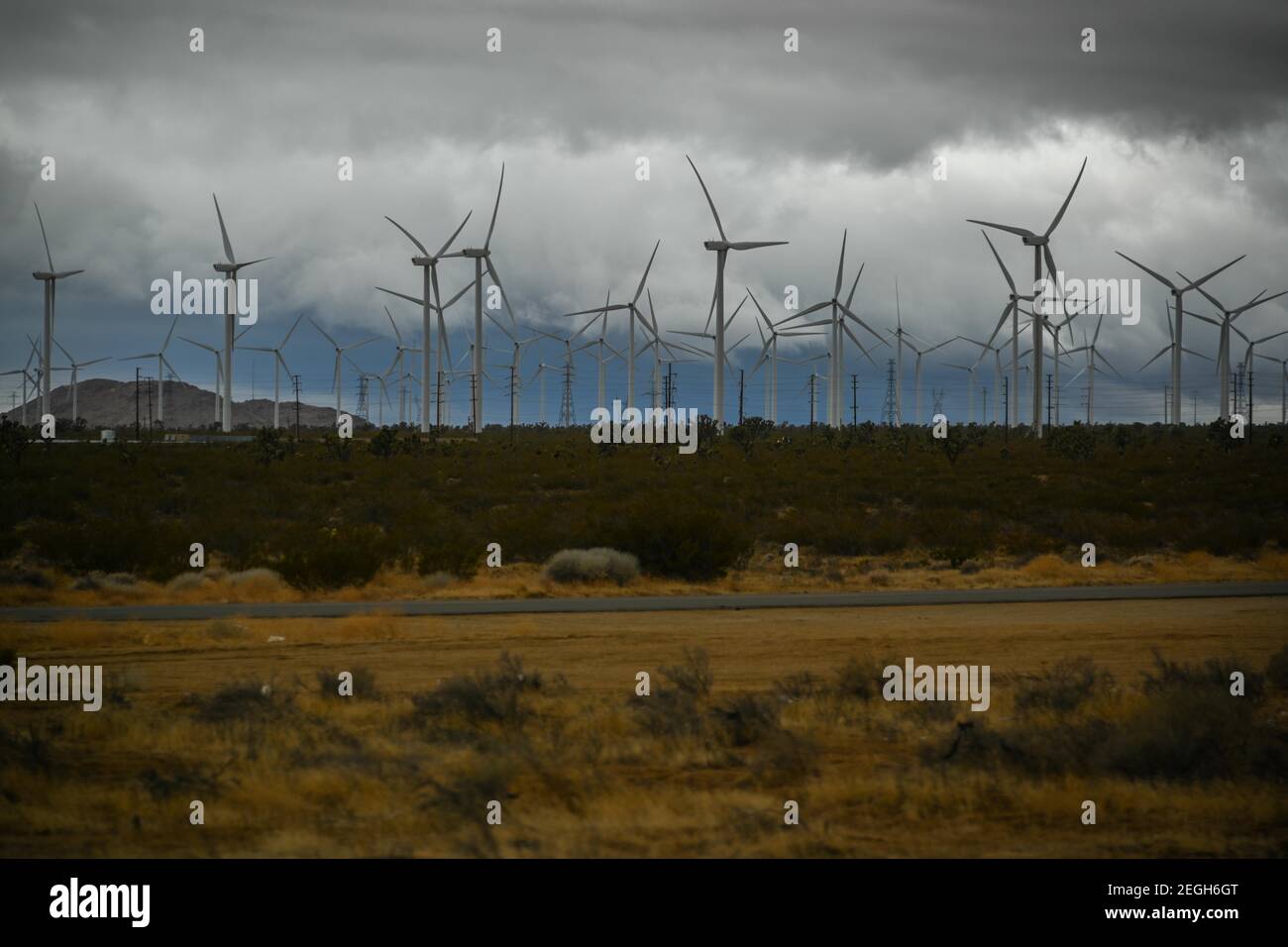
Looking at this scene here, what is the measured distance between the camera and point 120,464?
2899 inches

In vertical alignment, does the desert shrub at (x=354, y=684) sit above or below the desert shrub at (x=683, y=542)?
below

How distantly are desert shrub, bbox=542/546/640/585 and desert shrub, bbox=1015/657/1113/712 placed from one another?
1905 centimetres

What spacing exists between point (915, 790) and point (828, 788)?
1023mm

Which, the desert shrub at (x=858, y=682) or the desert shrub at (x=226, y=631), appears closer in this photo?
the desert shrub at (x=858, y=682)

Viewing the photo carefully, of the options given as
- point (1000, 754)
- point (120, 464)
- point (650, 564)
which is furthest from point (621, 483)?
point (1000, 754)

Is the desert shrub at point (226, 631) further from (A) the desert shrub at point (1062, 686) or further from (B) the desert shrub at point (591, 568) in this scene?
(A) the desert shrub at point (1062, 686)

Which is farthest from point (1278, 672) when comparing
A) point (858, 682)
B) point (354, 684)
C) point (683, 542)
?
point (683, 542)

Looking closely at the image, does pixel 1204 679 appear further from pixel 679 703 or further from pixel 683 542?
pixel 683 542

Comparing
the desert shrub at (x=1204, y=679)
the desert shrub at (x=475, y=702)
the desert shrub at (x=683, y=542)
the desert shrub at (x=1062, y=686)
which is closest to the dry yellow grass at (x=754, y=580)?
the desert shrub at (x=683, y=542)

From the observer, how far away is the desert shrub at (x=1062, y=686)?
19.1 metres

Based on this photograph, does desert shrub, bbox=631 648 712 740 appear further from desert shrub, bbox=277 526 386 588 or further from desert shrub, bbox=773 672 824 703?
desert shrub, bbox=277 526 386 588

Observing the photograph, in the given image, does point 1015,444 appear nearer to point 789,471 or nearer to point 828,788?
point 789,471

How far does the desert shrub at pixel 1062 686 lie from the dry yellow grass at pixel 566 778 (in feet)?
1.06

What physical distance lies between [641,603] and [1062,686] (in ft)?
51.5
